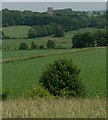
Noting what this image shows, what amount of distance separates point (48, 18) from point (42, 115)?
325 ft

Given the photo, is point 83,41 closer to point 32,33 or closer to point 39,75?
point 32,33

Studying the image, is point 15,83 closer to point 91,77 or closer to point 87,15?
point 91,77

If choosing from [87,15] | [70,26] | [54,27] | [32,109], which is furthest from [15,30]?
[32,109]

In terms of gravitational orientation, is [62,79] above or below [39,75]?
above

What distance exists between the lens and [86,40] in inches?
2965

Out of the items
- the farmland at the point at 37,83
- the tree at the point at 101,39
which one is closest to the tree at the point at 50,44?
the farmland at the point at 37,83

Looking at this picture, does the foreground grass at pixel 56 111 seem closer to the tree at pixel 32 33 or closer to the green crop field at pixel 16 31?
the green crop field at pixel 16 31

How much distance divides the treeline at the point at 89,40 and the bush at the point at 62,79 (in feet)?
194

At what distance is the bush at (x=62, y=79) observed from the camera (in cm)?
1378

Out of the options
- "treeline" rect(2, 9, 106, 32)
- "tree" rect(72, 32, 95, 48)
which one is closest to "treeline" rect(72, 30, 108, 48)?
"tree" rect(72, 32, 95, 48)

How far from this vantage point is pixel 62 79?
1409 cm

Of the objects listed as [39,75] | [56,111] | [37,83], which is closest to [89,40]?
[39,75]

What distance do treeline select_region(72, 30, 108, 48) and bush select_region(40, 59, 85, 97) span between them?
5915 cm

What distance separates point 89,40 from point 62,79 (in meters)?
61.7
